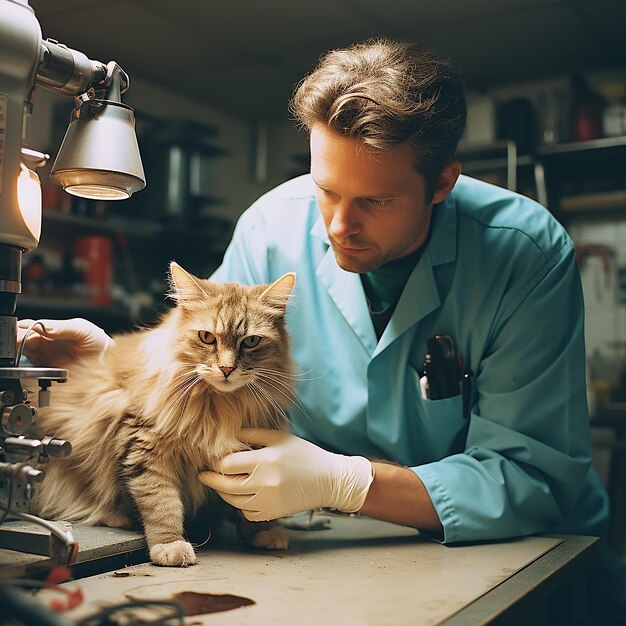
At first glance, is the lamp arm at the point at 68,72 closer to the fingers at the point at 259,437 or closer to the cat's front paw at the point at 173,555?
the fingers at the point at 259,437

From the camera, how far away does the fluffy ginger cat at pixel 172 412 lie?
139 centimetres

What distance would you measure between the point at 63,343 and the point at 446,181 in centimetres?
100

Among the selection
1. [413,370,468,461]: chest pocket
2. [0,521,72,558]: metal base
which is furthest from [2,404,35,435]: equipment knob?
[413,370,468,461]: chest pocket

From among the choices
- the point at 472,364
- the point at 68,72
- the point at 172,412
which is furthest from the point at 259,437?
the point at 68,72

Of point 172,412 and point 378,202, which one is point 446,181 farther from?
point 172,412

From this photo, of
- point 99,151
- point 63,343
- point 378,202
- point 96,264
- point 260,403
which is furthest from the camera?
point 96,264

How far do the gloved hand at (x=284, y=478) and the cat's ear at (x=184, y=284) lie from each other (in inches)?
12.3

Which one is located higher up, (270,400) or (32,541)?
(270,400)

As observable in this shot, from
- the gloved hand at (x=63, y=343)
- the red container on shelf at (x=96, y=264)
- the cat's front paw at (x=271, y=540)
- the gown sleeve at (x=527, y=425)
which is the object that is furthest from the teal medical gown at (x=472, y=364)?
the red container on shelf at (x=96, y=264)

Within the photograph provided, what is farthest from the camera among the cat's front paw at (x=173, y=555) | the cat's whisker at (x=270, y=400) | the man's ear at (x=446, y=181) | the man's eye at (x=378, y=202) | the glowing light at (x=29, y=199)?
the man's ear at (x=446, y=181)

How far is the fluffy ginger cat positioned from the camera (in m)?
1.39

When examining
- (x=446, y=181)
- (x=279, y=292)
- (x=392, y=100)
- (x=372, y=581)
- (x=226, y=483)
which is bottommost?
(x=372, y=581)

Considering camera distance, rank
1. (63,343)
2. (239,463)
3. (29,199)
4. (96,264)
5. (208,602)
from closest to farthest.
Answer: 1. (208,602)
2. (29,199)
3. (239,463)
4. (63,343)
5. (96,264)

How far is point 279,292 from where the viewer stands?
62.7 inches
